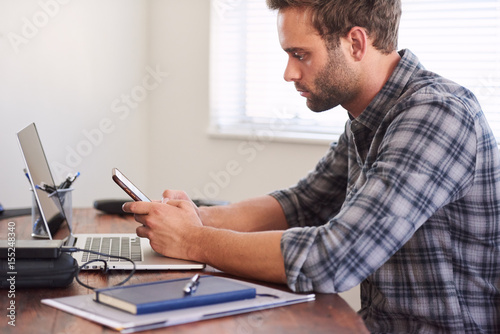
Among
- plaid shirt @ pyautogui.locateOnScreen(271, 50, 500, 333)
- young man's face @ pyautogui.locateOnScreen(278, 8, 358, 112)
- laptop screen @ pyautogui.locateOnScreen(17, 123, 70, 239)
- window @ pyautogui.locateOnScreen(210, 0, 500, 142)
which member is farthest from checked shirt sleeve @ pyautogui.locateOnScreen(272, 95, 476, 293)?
window @ pyautogui.locateOnScreen(210, 0, 500, 142)

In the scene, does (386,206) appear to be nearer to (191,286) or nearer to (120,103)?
(191,286)

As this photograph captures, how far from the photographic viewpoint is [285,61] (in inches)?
109

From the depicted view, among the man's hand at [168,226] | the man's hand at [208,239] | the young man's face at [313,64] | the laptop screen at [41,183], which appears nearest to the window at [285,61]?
the young man's face at [313,64]

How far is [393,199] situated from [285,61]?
6.10 ft

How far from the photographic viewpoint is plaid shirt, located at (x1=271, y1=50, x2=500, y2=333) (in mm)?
989

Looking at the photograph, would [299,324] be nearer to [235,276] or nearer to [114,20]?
[235,276]

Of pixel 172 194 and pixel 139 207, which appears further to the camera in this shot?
pixel 172 194

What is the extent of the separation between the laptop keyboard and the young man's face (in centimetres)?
51

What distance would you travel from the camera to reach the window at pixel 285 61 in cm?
227

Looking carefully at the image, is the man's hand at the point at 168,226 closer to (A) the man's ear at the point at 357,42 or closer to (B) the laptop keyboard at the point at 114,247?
(B) the laptop keyboard at the point at 114,247

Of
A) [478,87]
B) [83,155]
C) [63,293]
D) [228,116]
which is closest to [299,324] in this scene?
[63,293]

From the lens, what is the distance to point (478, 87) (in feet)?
7.48

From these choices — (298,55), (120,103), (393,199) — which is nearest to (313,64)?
(298,55)

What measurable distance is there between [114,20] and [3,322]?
2146mm
